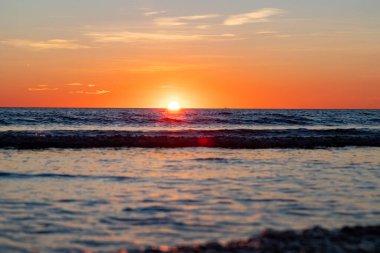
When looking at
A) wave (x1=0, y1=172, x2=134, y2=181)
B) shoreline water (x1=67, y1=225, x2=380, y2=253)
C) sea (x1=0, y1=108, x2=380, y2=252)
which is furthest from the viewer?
wave (x1=0, y1=172, x2=134, y2=181)

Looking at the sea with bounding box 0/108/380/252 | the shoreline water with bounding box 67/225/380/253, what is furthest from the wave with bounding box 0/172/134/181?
the shoreline water with bounding box 67/225/380/253

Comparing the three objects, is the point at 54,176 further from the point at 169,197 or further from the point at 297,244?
the point at 297,244

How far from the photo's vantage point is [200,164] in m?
19.5

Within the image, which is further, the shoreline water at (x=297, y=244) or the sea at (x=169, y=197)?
the sea at (x=169, y=197)

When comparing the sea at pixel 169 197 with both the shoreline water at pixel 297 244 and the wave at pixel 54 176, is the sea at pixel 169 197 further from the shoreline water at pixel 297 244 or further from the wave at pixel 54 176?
the shoreline water at pixel 297 244

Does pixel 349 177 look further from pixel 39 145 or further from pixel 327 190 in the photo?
pixel 39 145

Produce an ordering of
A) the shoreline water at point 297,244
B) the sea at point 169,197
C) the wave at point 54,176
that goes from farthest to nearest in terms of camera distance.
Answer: the wave at point 54,176, the sea at point 169,197, the shoreline water at point 297,244

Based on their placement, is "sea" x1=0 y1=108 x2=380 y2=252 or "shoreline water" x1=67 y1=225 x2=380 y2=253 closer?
"shoreline water" x1=67 y1=225 x2=380 y2=253

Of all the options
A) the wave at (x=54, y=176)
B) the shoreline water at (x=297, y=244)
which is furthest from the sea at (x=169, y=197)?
the shoreline water at (x=297, y=244)

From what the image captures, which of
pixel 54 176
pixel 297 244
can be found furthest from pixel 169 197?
pixel 54 176

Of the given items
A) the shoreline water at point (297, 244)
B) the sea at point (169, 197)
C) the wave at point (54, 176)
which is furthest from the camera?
the wave at point (54, 176)

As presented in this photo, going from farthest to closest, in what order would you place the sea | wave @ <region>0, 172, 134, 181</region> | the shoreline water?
wave @ <region>0, 172, 134, 181</region> → the sea → the shoreline water

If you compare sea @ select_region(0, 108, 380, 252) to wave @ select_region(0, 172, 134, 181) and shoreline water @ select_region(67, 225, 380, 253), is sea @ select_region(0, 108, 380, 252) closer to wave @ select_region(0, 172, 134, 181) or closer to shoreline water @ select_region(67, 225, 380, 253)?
wave @ select_region(0, 172, 134, 181)

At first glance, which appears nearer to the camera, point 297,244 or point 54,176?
point 297,244
